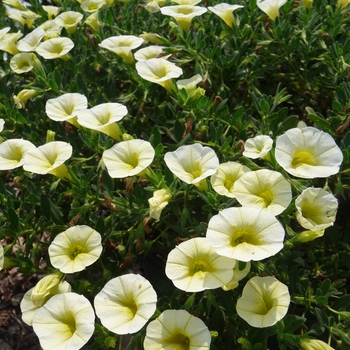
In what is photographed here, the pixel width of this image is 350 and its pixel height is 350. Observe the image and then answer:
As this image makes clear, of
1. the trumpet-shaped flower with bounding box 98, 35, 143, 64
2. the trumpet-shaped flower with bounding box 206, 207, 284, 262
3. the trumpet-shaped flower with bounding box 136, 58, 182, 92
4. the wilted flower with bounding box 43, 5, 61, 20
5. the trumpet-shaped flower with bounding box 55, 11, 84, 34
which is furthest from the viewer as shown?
the wilted flower with bounding box 43, 5, 61, 20

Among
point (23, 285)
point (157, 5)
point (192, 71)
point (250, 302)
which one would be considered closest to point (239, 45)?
point (192, 71)

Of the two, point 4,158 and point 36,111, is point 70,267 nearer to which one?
point 4,158

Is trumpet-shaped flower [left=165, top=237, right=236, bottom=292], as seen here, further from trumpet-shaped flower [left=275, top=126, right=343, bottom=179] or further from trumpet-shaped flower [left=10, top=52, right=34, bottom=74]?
trumpet-shaped flower [left=10, top=52, right=34, bottom=74]

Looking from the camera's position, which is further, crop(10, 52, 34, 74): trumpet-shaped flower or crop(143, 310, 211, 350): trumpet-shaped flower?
crop(10, 52, 34, 74): trumpet-shaped flower

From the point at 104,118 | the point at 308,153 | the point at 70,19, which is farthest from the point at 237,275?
the point at 70,19

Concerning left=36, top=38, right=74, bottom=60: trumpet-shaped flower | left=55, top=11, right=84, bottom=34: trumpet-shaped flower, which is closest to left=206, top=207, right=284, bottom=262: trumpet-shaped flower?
left=36, top=38, right=74, bottom=60: trumpet-shaped flower

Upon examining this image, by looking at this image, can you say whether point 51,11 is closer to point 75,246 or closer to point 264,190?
point 75,246
